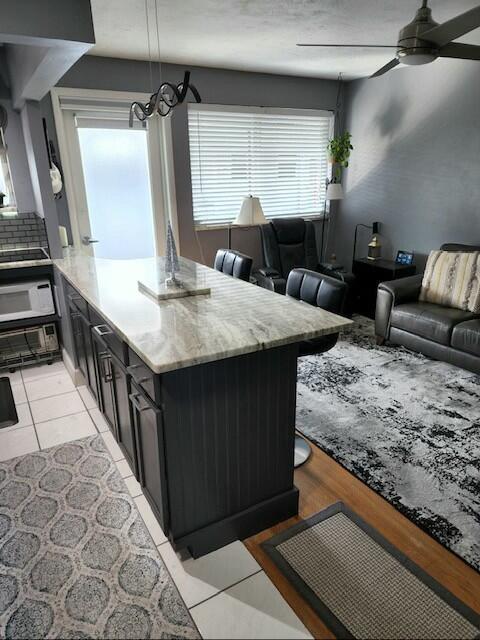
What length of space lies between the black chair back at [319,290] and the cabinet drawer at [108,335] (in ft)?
3.94

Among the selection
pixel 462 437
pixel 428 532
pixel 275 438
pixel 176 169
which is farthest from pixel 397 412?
pixel 176 169

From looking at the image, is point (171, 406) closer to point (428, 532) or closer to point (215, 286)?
point (215, 286)

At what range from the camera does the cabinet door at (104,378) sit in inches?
90.1

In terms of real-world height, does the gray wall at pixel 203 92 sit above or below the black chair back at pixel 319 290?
above

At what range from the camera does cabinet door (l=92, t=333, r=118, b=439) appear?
229 centimetres

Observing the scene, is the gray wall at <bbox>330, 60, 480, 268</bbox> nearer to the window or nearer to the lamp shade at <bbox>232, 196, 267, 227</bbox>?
the window

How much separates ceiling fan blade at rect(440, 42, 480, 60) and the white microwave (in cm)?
315

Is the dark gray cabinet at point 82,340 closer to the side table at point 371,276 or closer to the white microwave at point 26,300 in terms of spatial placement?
the white microwave at point 26,300

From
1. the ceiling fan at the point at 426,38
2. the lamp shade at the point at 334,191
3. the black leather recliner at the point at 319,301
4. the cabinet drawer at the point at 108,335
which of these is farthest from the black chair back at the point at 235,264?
the lamp shade at the point at 334,191

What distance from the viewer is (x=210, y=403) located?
67.1 inches

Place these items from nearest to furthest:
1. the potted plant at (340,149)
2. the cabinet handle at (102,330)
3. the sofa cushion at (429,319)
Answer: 1. the cabinet handle at (102,330)
2. the sofa cushion at (429,319)
3. the potted plant at (340,149)

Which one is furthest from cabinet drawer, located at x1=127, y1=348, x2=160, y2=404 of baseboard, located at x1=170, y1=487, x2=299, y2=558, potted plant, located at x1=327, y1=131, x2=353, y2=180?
potted plant, located at x1=327, y1=131, x2=353, y2=180

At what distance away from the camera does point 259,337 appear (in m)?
1.69

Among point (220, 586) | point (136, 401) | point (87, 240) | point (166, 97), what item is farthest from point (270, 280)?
point (220, 586)
